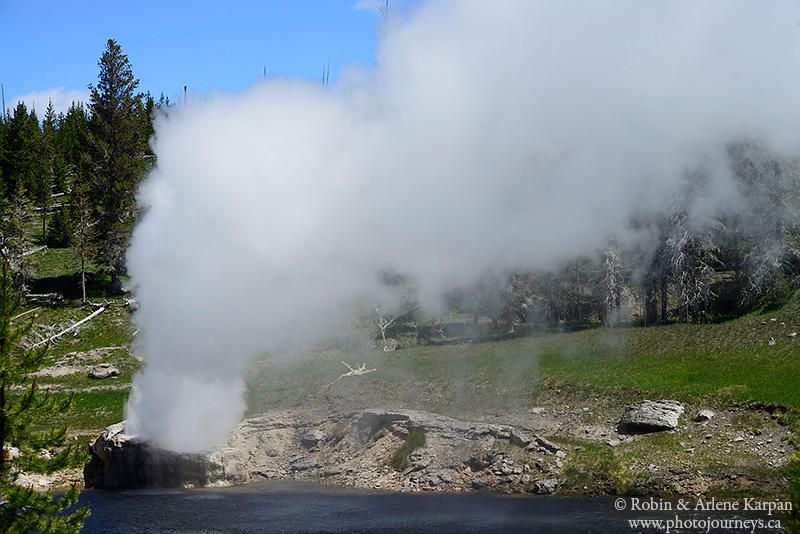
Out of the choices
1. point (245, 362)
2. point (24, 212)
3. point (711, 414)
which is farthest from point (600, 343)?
point (24, 212)

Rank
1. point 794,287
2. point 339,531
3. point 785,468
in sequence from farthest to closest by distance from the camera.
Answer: point 794,287
point 785,468
point 339,531

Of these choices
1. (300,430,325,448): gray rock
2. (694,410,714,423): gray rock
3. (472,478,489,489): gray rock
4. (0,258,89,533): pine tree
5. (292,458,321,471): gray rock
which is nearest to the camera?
(0,258,89,533): pine tree

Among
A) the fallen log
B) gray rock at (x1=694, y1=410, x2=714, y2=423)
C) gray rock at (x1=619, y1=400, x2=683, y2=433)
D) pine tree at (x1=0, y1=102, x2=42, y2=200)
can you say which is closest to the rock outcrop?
gray rock at (x1=619, y1=400, x2=683, y2=433)

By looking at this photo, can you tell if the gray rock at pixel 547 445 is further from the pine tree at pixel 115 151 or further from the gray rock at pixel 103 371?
the pine tree at pixel 115 151

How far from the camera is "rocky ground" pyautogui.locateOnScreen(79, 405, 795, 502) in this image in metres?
22.7

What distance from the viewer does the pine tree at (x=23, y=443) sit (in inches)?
533

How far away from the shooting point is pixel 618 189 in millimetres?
24016

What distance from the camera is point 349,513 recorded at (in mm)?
21047

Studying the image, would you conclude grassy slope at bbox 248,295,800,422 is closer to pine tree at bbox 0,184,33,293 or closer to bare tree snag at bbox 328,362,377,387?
bare tree snag at bbox 328,362,377,387

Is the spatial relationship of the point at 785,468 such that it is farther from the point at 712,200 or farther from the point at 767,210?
the point at 767,210

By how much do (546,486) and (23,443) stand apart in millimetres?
17036

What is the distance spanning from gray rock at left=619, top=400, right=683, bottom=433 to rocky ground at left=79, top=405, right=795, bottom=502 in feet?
0.62

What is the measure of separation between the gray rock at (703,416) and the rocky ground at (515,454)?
60 millimetres

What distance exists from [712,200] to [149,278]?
27896 millimetres
